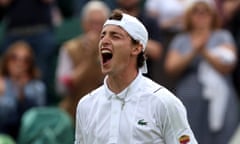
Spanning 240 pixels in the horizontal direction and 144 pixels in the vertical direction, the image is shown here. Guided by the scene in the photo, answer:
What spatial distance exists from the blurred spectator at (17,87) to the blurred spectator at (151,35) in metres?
1.20

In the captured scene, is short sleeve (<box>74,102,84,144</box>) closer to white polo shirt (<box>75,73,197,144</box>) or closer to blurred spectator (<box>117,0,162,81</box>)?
white polo shirt (<box>75,73,197,144</box>)

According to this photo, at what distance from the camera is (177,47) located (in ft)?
31.4

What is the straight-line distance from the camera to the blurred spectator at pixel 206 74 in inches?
367

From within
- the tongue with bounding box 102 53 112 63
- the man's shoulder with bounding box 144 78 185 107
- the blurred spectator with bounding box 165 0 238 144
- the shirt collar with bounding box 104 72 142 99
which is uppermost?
the tongue with bounding box 102 53 112 63

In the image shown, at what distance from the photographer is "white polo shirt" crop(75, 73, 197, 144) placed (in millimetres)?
5613

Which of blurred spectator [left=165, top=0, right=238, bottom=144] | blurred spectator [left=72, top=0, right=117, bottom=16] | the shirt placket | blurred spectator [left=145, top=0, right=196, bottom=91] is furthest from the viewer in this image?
blurred spectator [left=72, top=0, right=117, bottom=16]

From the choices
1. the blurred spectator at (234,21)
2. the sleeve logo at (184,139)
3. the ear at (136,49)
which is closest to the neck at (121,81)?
the ear at (136,49)

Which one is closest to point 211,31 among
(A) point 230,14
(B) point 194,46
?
(B) point 194,46

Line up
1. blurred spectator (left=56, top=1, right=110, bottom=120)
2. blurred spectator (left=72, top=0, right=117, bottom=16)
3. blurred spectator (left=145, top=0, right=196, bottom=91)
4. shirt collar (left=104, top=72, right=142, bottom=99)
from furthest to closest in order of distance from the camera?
blurred spectator (left=72, top=0, right=117, bottom=16)
blurred spectator (left=145, top=0, right=196, bottom=91)
blurred spectator (left=56, top=1, right=110, bottom=120)
shirt collar (left=104, top=72, right=142, bottom=99)

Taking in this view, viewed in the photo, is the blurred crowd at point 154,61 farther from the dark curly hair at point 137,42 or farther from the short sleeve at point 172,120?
the short sleeve at point 172,120

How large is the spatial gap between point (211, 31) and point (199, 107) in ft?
2.60


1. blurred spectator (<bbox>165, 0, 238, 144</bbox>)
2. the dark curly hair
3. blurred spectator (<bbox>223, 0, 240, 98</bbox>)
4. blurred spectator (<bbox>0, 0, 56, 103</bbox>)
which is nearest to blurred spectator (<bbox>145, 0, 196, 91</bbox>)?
blurred spectator (<bbox>223, 0, 240, 98</bbox>)

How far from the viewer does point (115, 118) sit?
5.67 m

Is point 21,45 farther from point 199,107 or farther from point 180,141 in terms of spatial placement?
point 180,141
